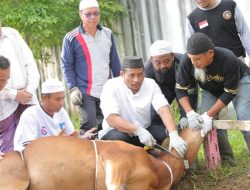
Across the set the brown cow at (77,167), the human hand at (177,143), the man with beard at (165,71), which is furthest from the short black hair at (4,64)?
the human hand at (177,143)

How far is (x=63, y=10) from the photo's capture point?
324 inches

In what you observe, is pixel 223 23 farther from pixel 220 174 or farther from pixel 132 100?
pixel 220 174

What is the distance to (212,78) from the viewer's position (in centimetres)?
496

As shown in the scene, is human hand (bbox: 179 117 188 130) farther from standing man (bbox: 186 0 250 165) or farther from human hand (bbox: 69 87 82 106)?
human hand (bbox: 69 87 82 106)

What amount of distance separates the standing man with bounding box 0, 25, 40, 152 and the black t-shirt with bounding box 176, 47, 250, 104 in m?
1.58

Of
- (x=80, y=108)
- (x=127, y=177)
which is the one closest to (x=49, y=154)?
(x=127, y=177)

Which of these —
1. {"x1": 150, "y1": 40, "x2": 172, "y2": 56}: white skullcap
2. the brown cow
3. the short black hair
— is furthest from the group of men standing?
the brown cow

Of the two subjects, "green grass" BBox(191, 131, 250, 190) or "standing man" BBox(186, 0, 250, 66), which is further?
"standing man" BBox(186, 0, 250, 66)

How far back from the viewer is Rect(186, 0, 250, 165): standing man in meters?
5.29

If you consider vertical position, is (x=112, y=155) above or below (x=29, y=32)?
below

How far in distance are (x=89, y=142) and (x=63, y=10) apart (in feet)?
14.2

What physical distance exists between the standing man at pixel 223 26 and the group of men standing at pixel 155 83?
0.01 m

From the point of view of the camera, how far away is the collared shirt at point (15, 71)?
5.11 meters

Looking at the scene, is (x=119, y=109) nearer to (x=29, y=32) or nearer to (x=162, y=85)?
(x=162, y=85)
